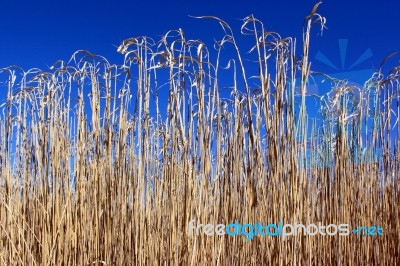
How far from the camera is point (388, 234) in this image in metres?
2.31

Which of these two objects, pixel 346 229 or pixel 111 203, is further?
pixel 346 229

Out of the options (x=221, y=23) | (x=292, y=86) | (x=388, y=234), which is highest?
(x=221, y=23)

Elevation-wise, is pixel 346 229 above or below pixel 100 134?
below

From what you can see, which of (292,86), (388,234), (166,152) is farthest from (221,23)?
(388,234)

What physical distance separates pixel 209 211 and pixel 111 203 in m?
0.38

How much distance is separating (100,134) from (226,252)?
26.5 inches

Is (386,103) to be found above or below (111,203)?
above

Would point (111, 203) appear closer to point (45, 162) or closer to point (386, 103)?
point (45, 162)

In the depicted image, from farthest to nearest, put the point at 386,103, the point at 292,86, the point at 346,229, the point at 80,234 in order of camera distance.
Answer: the point at 386,103 → the point at 346,229 → the point at 80,234 → the point at 292,86

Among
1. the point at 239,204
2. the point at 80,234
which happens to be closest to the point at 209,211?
the point at 239,204

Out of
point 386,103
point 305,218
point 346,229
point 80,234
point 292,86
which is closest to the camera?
point 292,86

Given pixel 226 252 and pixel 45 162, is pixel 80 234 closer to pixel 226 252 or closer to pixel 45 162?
pixel 45 162

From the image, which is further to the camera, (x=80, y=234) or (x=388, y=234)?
(x=388, y=234)

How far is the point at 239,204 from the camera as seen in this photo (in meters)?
1.91
